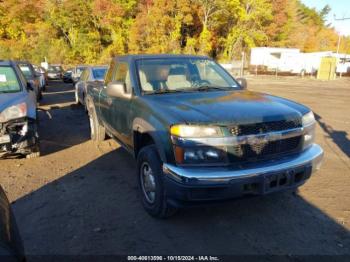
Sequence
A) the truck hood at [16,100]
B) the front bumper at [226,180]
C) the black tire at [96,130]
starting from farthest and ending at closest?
the black tire at [96,130], the truck hood at [16,100], the front bumper at [226,180]

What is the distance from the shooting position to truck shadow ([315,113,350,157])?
6.71 metres


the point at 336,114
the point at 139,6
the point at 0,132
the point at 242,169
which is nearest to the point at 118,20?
the point at 139,6

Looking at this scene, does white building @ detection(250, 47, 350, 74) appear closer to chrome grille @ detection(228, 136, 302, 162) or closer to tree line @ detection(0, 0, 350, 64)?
tree line @ detection(0, 0, 350, 64)

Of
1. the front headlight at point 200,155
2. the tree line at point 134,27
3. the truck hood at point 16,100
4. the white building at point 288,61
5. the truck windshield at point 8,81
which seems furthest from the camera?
the tree line at point 134,27

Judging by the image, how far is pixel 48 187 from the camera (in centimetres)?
480

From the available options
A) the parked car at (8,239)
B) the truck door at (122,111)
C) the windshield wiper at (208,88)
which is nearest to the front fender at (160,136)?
the truck door at (122,111)

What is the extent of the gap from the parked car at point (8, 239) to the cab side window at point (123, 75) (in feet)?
8.39

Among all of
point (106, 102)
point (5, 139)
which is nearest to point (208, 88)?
point (106, 102)

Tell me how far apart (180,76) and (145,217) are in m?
2.02

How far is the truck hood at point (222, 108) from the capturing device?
328cm

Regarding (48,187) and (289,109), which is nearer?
(289,109)

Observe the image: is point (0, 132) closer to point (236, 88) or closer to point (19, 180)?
point (19, 180)

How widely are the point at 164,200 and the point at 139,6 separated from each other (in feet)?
143

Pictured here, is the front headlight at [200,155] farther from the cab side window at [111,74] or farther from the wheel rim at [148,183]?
the cab side window at [111,74]
